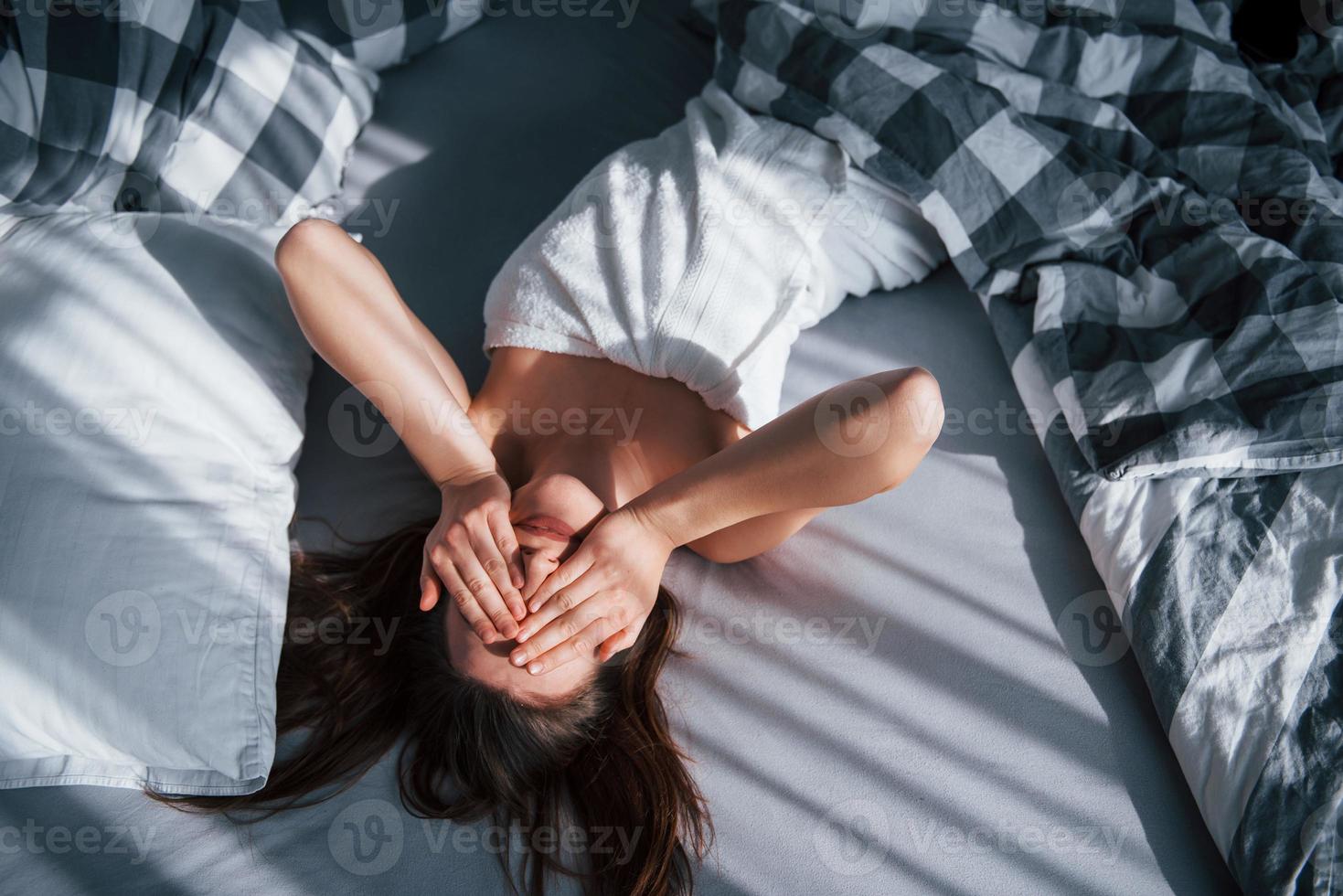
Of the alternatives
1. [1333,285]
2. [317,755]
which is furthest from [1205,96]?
[317,755]

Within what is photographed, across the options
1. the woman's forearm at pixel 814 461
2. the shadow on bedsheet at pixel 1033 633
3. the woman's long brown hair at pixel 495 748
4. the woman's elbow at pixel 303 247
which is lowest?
the woman's long brown hair at pixel 495 748

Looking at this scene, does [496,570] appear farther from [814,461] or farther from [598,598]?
[814,461]

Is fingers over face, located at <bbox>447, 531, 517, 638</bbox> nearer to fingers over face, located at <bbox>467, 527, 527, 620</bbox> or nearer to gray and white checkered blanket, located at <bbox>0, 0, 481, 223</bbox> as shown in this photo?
fingers over face, located at <bbox>467, 527, 527, 620</bbox>

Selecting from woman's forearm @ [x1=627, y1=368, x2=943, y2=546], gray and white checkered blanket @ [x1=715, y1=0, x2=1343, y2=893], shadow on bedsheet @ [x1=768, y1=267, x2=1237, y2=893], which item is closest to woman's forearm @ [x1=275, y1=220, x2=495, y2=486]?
woman's forearm @ [x1=627, y1=368, x2=943, y2=546]

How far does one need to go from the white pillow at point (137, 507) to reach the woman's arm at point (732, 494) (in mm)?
287

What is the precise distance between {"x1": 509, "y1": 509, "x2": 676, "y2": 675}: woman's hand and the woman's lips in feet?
0.09

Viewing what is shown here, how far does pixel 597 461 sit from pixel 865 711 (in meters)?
0.36

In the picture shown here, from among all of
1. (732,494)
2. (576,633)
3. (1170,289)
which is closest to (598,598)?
(576,633)

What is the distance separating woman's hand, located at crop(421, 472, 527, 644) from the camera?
0.83m

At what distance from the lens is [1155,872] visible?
810 millimetres

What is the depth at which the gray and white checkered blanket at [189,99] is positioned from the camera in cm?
99

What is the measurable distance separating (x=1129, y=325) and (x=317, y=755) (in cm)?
95

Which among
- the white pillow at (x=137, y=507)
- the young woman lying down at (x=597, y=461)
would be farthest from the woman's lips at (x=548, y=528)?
the white pillow at (x=137, y=507)

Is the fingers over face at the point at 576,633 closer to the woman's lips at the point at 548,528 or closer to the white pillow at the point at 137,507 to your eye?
the woman's lips at the point at 548,528
